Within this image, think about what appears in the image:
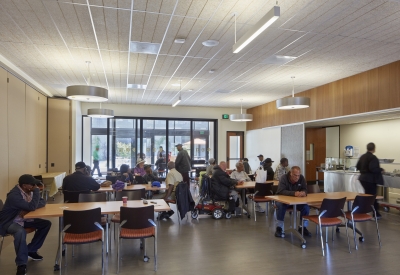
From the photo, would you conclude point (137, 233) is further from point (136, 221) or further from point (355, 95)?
point (355, 95)

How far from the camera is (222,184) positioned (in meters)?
6.54

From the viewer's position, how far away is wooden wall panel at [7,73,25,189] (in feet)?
23.4

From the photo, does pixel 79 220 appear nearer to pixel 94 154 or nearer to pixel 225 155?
pixel 94 154

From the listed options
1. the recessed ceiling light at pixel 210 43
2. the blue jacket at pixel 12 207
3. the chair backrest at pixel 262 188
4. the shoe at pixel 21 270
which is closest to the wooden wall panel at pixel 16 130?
the blue jacket at pixel 12 207

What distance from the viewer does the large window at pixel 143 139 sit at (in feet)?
44.1

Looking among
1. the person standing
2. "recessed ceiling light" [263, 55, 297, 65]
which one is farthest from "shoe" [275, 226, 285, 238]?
the person standing

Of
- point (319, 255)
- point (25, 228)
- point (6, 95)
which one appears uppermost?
point (6, 95)

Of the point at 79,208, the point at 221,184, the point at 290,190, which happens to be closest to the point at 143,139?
the point at 221,184

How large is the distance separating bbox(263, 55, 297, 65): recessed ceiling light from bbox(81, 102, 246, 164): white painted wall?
25.8 feet

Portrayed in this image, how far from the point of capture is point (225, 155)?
578 inches

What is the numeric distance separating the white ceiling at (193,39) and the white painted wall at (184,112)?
4.43 meters

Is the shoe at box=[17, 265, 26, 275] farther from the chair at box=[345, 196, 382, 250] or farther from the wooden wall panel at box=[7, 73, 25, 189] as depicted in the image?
the chair at box=[345, 196, 382, 250]

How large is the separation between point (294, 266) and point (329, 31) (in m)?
3.87

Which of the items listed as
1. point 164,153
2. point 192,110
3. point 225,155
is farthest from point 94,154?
point 225,155
